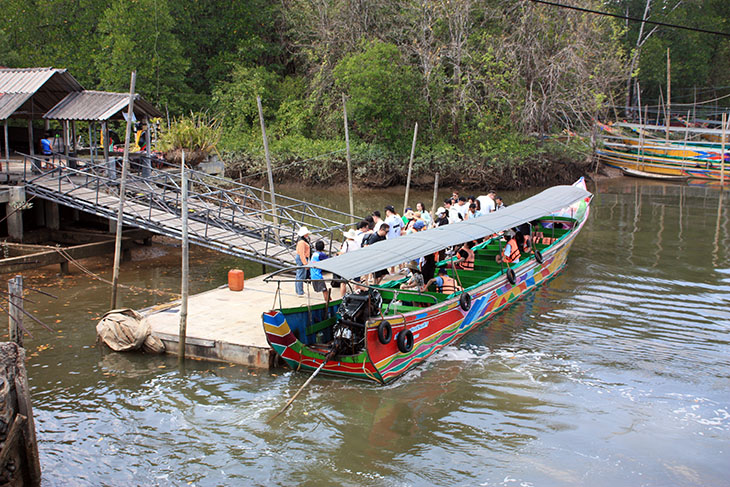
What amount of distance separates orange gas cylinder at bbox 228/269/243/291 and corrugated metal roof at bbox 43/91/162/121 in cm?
676

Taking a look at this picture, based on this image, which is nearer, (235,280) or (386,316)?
(386,316)

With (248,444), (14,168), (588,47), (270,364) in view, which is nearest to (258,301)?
(270,364)

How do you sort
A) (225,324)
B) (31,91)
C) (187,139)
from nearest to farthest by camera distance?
1. (225,324)
2. (31,91)
3. (187,139)

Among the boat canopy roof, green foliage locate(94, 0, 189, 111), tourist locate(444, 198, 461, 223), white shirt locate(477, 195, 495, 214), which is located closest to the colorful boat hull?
the boat canopy roof

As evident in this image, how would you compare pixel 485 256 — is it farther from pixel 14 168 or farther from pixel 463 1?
pixel 463 1

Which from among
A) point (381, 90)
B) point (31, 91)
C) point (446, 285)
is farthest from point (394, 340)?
point (381, 90)

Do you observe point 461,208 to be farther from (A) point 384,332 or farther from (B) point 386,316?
(A) point 384,332

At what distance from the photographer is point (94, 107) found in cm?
1816

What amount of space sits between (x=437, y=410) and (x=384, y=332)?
136cm

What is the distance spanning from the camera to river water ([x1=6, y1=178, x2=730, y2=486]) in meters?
8.17

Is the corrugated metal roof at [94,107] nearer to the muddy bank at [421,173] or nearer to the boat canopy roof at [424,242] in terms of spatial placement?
the boat canopy roof at [424,242]

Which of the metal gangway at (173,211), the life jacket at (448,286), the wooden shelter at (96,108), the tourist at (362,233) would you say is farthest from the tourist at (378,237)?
the wooden shelter at (96,108)

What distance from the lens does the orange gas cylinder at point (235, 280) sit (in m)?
13.7

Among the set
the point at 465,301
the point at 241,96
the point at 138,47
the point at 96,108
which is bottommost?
the point at 465,301
